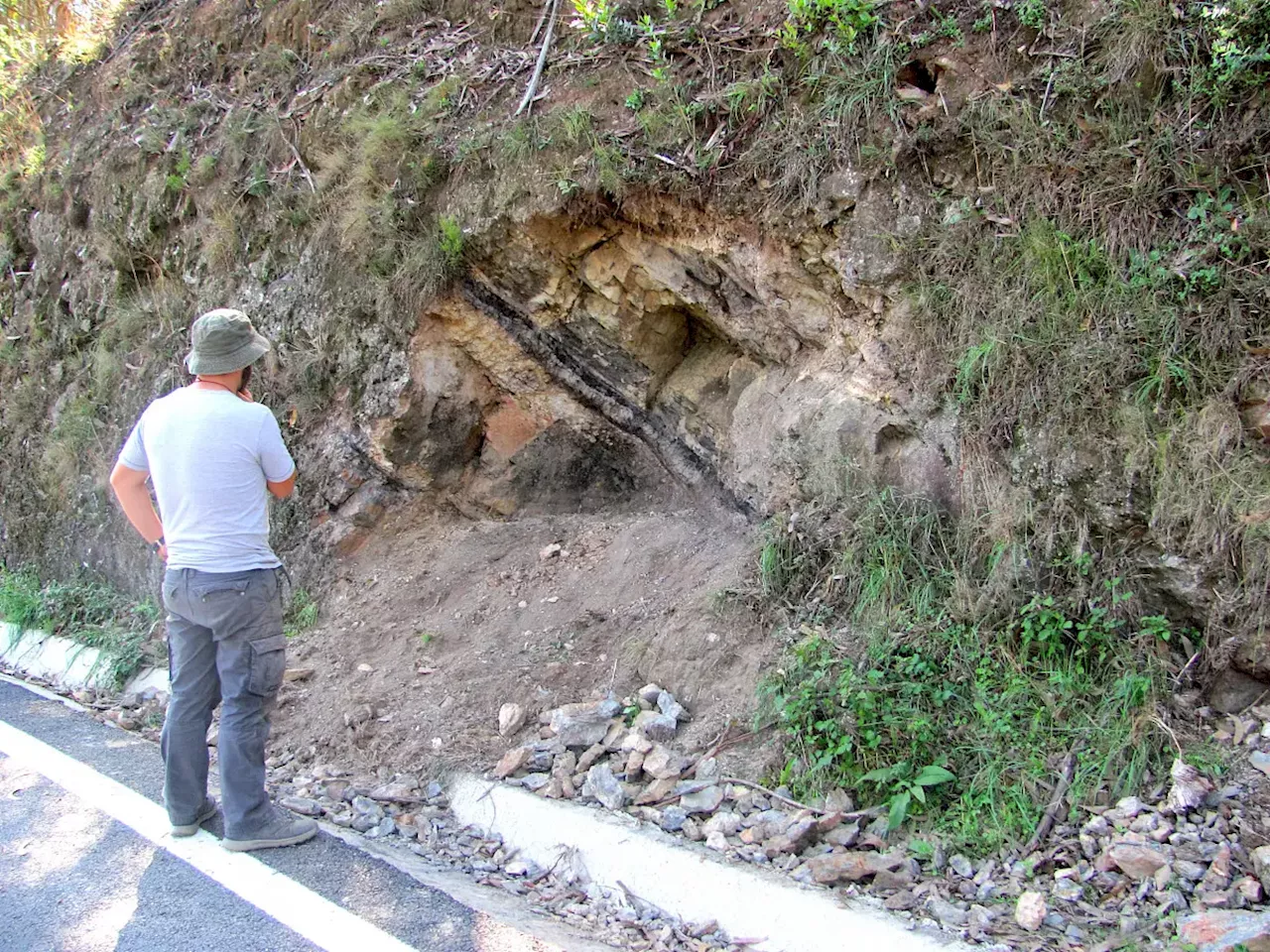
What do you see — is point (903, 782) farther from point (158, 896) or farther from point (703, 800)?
point (158, 896)

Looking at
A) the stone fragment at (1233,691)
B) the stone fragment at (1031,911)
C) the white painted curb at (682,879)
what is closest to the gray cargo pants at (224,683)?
the white painted curb at (682,879)

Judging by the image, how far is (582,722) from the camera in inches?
179

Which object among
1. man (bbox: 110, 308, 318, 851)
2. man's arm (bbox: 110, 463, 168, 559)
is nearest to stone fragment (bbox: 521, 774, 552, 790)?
man (bbox: 110, 308, 318, 851)

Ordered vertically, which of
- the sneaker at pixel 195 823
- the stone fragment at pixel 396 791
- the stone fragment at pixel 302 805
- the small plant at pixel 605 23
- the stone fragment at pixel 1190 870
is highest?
the small plant at pixel 605 23

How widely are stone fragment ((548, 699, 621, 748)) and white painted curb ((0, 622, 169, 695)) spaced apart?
2.84m

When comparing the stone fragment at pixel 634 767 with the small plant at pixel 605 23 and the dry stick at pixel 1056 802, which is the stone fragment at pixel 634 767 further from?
the small plant at pixel 605 23

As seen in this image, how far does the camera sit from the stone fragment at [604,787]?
4.04m

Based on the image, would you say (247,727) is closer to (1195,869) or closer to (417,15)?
(1195,869)

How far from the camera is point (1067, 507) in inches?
159

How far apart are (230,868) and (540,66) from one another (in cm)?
485

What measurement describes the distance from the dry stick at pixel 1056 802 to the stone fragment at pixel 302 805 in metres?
2.80

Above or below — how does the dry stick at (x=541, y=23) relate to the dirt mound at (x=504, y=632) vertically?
above

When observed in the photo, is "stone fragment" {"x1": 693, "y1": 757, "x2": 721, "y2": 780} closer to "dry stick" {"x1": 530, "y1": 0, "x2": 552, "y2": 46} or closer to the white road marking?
the white road marking

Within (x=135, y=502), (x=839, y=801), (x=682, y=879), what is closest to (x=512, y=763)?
(x=682, y=879)
